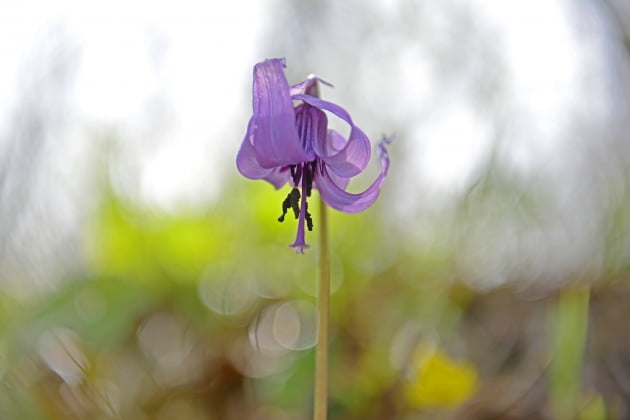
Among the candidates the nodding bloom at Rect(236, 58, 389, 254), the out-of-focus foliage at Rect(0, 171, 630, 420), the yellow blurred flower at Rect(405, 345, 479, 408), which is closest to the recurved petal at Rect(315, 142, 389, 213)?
the nodding bloom at Rect(236, 58, 389, 254)

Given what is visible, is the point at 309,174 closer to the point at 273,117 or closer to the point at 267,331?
the point at 273,117

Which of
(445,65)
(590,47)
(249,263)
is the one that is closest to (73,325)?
(249,263)

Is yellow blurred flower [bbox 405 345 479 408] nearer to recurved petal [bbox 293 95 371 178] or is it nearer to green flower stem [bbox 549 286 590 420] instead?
green flower stem [bbox 549 286 590 420]

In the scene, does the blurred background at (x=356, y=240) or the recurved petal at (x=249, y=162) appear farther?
the blurred background at (x=356, y=240)

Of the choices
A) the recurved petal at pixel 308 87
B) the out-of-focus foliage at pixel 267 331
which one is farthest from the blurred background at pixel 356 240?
the recurved petal at pixel 308 87

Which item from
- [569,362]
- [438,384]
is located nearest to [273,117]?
[569,362]

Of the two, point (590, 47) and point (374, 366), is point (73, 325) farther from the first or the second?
point (590, 47)

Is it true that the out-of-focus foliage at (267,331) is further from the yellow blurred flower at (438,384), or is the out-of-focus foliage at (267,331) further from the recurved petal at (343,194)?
the recurved petal at (343,194)

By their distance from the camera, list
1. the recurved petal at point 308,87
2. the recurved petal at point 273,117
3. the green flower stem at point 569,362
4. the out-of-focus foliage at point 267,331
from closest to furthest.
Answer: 1. the recurved petal at point 273,117
2. the recurved petal at point 308,87
3. the green flower stem at point 569,362
4. the out-of-focus foliage at point 267,331
